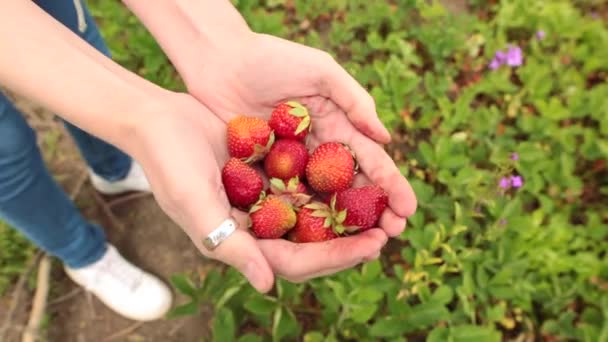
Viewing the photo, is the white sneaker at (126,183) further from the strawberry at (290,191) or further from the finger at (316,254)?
the finger at (316,254)

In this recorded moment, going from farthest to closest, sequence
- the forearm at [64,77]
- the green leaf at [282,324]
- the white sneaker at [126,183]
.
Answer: the white sneaker at [126,183] → the green leaf at [282,324] → the forearm at [64,77]

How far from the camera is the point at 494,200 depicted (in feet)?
6.40

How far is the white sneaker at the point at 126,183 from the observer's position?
6.91 ft

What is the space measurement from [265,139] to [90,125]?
451 millimetres

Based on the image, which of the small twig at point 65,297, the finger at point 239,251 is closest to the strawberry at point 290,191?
the finger at point 239,251

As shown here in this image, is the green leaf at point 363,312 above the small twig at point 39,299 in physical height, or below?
above

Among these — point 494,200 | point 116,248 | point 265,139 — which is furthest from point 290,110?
point 116,248

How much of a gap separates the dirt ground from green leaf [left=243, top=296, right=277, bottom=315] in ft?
1.10

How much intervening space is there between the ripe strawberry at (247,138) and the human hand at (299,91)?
0.30 ft

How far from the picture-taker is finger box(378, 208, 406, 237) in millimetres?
1350

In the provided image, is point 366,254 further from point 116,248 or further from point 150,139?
point 116,248

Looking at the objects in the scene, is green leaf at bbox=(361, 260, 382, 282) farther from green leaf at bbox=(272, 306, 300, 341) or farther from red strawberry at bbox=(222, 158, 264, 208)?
red strawberry at bbox=(222, 158, 264, 208)

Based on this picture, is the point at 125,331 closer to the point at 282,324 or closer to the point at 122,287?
the point at 122,287

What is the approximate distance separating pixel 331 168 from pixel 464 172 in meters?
0.79
